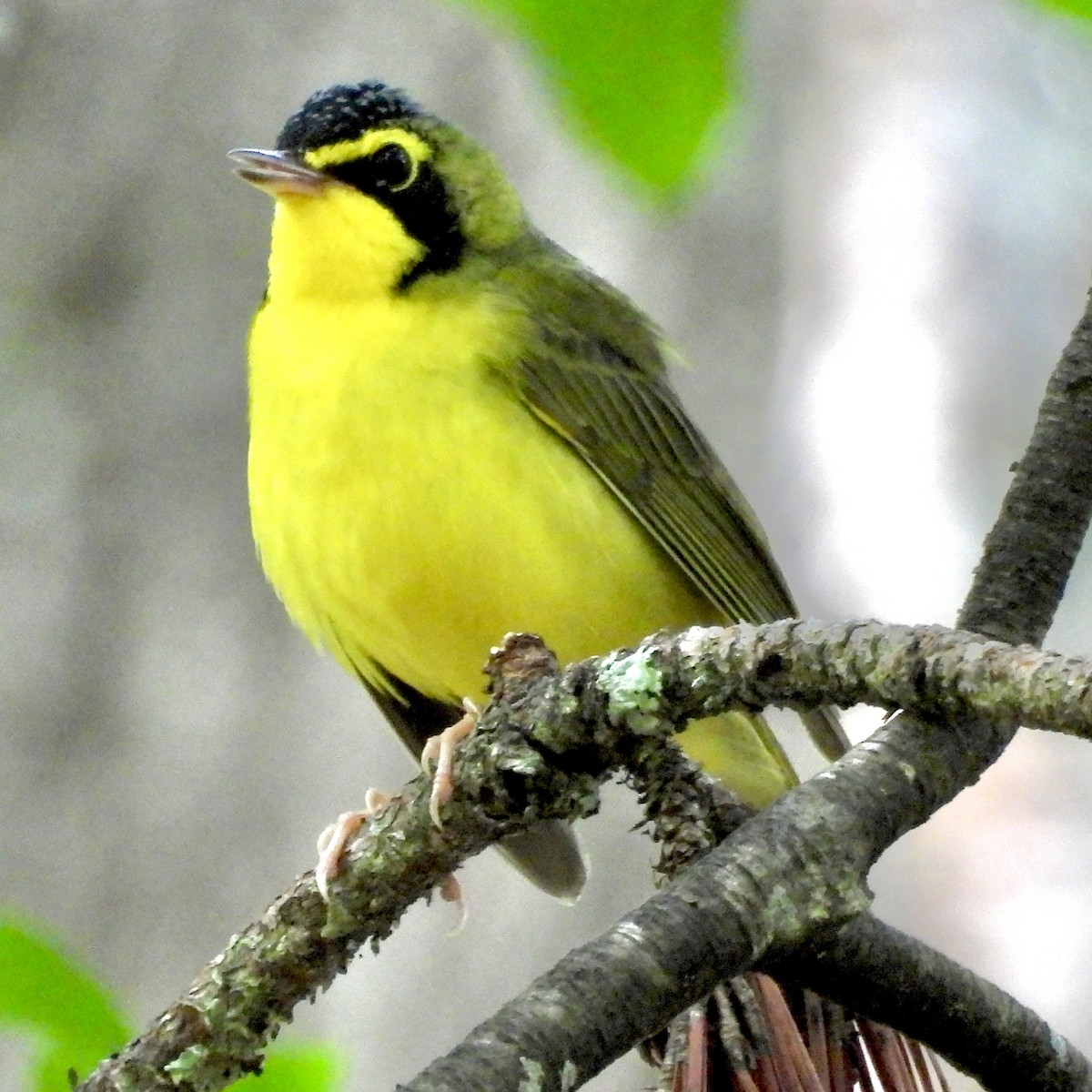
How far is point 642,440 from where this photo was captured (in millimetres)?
3248

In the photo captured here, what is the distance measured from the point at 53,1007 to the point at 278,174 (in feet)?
5.58

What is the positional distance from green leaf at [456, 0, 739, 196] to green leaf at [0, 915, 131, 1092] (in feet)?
3.43

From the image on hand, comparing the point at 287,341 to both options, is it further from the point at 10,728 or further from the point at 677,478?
the point at 10,728

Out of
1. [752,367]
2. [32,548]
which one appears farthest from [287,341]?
[752,367]

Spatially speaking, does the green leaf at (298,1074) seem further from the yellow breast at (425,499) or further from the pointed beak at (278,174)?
the pointed beak at (278,174)

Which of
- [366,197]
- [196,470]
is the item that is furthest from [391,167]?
[196,470]

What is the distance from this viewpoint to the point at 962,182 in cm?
696

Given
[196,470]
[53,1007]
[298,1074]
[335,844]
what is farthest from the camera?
[196,470]

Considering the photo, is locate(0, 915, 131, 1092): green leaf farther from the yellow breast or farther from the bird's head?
the bird's head

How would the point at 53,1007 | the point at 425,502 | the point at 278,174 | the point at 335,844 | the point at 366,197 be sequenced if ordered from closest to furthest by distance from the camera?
1. the point at 53,1007
2. the point at 335,844
3. the point at 425,502
4. the point at 278,174
5. the point at 366,197

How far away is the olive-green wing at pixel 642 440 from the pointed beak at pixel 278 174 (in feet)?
Answer: 1.63

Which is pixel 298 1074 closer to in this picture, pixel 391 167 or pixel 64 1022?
pixel 64 1022

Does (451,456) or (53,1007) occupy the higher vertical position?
(451,456)

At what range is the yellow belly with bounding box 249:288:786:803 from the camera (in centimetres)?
267
